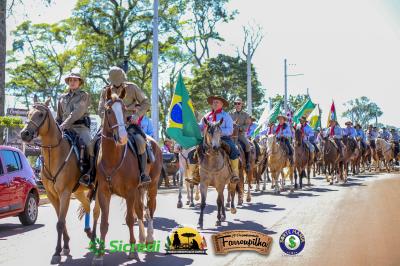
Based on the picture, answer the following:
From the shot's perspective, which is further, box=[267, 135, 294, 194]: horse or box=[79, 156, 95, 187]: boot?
box=[267, 135, 294, 194]: horse

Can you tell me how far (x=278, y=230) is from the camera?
10.8m

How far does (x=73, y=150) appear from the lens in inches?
365

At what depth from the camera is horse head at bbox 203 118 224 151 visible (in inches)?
462

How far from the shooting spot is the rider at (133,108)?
879 centimetres

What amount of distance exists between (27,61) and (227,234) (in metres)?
42.7

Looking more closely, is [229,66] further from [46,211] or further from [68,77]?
[68,77]

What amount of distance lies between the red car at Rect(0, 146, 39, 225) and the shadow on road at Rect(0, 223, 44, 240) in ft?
0.81

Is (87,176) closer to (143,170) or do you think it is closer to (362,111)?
(143,170)

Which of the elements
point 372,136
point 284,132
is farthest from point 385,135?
point 284,132

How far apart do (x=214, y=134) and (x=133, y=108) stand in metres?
2.96

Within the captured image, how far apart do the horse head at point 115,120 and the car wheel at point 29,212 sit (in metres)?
6.17
